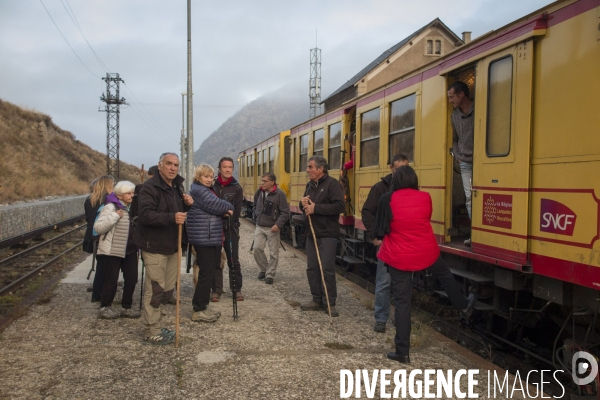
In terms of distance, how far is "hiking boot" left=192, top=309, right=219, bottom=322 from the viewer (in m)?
6.42

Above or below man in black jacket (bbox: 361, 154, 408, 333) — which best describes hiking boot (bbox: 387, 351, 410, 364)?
below

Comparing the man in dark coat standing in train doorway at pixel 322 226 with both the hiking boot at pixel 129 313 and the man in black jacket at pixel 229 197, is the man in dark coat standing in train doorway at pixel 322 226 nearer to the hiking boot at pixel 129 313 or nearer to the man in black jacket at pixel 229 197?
the man in black jacket at pixel 229 197

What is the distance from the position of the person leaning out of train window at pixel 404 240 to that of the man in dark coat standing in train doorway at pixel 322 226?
1736mm

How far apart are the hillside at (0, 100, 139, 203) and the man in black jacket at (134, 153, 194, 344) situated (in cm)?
2183

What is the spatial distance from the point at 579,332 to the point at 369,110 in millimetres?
5374

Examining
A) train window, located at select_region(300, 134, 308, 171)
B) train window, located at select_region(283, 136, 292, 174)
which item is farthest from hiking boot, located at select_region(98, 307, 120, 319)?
train window, located at select_region(283, 136, 292, 174)

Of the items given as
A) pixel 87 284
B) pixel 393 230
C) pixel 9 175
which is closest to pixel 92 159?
pixel 9 175

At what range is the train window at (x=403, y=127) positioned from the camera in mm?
7629

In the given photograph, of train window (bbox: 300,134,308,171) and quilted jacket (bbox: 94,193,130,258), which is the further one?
train window (bbox: 300,134,308,171)

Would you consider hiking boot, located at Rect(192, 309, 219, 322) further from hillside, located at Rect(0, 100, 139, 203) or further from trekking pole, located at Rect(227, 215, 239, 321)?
hillside, located at Rect(0, 100, 139, 203)

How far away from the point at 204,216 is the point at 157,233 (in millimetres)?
815

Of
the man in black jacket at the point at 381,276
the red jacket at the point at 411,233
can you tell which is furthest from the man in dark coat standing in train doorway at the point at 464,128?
the red jacket at the point at 411,233

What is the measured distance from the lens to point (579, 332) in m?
4.91

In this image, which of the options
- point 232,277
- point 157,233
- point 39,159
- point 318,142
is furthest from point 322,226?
point 39,159
